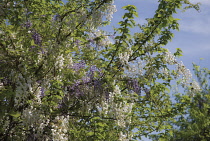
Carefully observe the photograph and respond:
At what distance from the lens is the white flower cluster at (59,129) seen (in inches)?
219

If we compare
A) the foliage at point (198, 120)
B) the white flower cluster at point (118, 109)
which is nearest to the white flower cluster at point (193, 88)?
the white flower cluster at point (118, 109)

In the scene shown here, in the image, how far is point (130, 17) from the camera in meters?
6.64

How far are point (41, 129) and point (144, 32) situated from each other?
390cm

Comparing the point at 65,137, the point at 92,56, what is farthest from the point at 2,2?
the point at 65,137

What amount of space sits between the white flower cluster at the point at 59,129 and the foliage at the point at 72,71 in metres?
0.02

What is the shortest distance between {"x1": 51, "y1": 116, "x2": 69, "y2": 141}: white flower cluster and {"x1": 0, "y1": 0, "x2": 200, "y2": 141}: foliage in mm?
21

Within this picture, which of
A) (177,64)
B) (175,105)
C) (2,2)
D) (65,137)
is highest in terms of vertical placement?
Result: (2,2)

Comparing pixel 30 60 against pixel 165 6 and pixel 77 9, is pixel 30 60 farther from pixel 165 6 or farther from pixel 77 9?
pixel 165 6

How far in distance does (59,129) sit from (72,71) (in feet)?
4.55

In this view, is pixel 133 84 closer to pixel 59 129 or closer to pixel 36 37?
pixel 59 129

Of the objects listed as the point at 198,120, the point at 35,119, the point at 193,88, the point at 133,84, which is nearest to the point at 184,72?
the point at 193,88

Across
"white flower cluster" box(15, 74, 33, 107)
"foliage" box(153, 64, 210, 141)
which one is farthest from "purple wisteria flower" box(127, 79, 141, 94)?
"foliage" box(153, 64, 210, 141)

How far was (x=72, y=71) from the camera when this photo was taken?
6.17 meters

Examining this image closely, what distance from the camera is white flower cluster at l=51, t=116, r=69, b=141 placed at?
18.3ft
